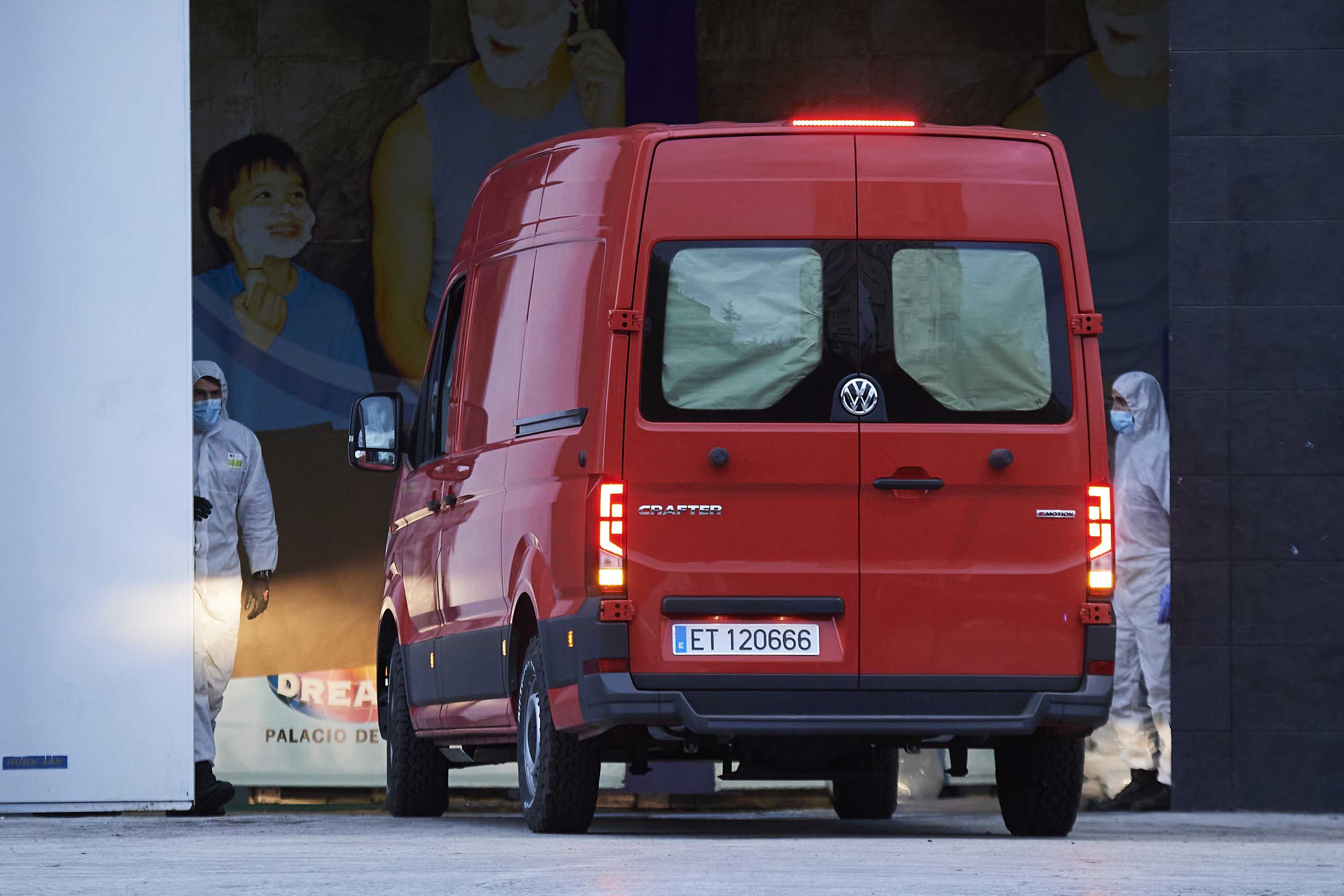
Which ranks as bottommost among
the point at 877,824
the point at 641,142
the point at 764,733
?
the point at 877,824

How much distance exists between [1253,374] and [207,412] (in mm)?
5725

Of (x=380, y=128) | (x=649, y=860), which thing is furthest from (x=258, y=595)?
(x=649, y=860)

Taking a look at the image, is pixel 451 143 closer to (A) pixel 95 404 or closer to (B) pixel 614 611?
(A) pixel 95 404

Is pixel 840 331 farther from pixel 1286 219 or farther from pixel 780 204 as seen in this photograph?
pixel 1286 219

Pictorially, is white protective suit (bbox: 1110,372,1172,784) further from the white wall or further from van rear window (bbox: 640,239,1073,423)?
the white wall

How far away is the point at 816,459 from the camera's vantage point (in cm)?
860

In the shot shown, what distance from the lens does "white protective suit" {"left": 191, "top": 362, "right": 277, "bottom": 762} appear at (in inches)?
551

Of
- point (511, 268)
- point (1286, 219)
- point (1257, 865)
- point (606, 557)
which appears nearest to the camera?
point (1257, 865)

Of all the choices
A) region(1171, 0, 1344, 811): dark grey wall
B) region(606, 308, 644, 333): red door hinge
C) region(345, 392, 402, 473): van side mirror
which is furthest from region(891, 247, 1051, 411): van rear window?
region(1171, 0, 1344, 811): dark grey wall

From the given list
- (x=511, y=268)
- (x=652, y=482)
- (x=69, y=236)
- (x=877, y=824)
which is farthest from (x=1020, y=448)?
(x=69, y=236)

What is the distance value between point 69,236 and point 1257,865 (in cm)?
640

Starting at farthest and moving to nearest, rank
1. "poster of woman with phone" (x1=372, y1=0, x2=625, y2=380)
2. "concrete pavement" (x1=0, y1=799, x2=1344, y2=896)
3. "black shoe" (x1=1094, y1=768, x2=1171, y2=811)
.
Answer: "poster of woman with phone" (x1=372, y1=0, x2=625, y2=380)
"black shoe" (x1=1094, y1=768, x2=1171, y2=811)
"concrete pavement" (x1=0, y1=799, x2=1344, y2=896)

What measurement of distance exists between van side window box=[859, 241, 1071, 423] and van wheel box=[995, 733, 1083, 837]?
1.32 meters

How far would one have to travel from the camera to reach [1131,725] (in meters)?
13.6
